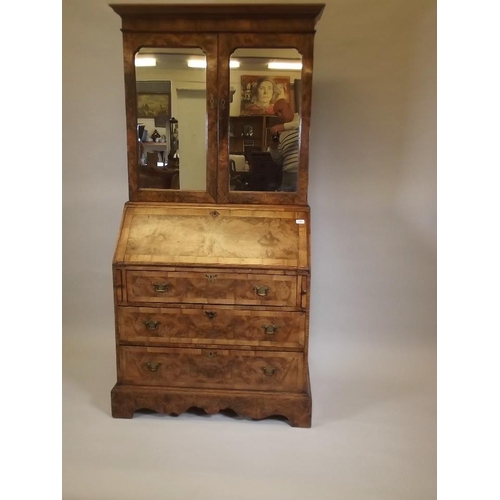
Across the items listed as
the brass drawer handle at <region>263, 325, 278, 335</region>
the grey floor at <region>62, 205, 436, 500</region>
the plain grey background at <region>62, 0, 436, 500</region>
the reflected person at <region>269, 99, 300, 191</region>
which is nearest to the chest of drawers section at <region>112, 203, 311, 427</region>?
the brass drawer handle at <region>263, 325, 278, 335</region>

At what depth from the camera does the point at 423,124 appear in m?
3.58

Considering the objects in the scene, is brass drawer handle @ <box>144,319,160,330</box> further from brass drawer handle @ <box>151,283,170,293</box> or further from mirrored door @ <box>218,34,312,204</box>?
mirrored door @ <box>218,34,312,204</box>

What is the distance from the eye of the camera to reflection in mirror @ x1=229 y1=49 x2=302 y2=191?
2.76 metres

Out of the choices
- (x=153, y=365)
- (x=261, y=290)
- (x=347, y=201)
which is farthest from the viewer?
(x=347, y=201)

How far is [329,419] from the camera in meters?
2.79

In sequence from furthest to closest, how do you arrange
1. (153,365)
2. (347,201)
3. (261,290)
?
(347,201)
(153,365)
(261,290)

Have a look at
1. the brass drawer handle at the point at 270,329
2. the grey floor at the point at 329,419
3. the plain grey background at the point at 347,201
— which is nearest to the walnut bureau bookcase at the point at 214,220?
the brass drawer handle at the point at 270,329

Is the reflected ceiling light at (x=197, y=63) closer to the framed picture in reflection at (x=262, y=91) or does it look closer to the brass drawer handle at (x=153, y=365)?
the framed picture in reflection at (x=262, y=91)

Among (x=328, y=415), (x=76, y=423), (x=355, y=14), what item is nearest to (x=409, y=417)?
(x=328, y=415)

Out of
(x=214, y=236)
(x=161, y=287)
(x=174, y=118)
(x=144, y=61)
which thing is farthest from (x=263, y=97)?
(x=161, y=287)

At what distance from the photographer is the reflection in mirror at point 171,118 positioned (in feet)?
9.16

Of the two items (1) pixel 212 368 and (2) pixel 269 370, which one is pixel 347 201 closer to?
(2) pixel 269 370

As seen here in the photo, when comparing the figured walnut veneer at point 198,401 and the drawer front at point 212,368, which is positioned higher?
the drawer front at point 212,368

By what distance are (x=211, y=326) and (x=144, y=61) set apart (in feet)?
4.73
